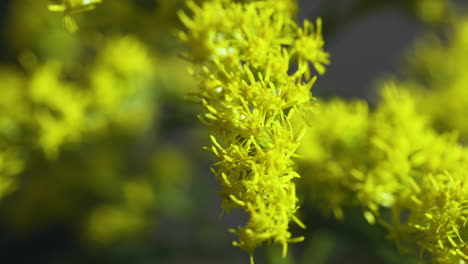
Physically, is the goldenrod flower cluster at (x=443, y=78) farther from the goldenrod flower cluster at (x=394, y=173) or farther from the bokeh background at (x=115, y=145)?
the goldenrod flower cluster at (x=394, y=173)

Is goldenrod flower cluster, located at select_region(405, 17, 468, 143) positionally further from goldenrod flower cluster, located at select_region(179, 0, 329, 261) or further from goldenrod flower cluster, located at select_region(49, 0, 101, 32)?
goldenrod flower cluster, located at select_region(49, 0, 101, 32)

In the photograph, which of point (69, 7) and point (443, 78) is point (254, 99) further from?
point (443, 78)

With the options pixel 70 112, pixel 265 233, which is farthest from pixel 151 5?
pixel 265 233

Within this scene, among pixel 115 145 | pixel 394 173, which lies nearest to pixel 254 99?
pixel 394 173

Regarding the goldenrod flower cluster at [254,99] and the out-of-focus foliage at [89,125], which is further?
the out-of-focus foliage at [89,125]

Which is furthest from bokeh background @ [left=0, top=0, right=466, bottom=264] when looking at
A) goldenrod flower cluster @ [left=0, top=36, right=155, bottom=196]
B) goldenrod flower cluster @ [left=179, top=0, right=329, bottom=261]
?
goldenrod flower cluster @ [left=179, top=0, right=329, bottom=261]

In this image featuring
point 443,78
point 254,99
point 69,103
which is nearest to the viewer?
point 254,99

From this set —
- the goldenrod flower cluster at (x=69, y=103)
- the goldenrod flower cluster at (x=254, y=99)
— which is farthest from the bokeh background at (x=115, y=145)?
the goldenrod flower cluster at (x=254, y=99)
